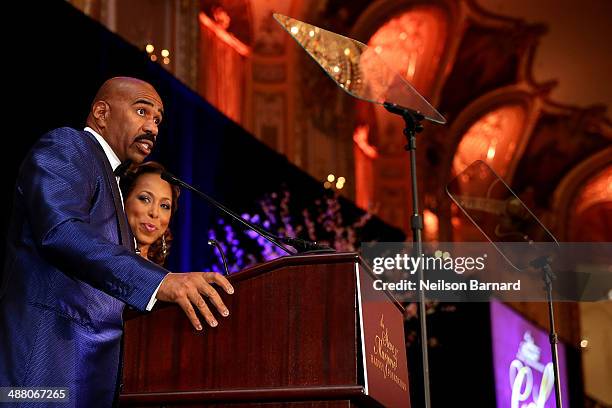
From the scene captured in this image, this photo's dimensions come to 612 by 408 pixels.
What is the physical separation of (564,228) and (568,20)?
3.56 m

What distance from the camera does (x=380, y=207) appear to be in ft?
41.9

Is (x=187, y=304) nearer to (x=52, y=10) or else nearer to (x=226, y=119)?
(x=52, y=10)

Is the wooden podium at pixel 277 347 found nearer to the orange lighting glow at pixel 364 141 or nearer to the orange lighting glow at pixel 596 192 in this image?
the orange lighting glow at pixel 364 141

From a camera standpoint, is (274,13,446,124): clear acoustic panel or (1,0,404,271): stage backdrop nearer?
(274,13,446,124): clear acoustic panel

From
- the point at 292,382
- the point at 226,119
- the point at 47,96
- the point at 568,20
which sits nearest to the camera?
the point at 292,382

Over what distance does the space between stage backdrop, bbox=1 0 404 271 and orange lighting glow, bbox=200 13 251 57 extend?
6.07 feet

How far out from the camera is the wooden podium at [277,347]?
1775 millimetres

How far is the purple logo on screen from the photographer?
1005cm

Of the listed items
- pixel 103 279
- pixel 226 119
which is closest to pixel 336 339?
pixel 103 279

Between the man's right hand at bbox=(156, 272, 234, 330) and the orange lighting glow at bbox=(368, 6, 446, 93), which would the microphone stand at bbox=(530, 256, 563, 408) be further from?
the orange lighting glow at bbox=(368, 6, 446, 93)

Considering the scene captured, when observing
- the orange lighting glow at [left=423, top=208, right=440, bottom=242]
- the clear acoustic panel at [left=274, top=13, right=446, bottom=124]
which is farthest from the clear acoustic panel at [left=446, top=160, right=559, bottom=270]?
the orange lighting glow at [left=423, top=208, right=440, bottom=242]

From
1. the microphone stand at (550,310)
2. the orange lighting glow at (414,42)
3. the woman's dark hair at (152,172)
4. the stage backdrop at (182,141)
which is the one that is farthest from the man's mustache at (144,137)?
the orange lighting glow at (414,42)

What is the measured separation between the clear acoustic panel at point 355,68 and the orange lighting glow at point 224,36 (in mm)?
6029

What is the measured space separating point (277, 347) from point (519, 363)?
9.60 m
